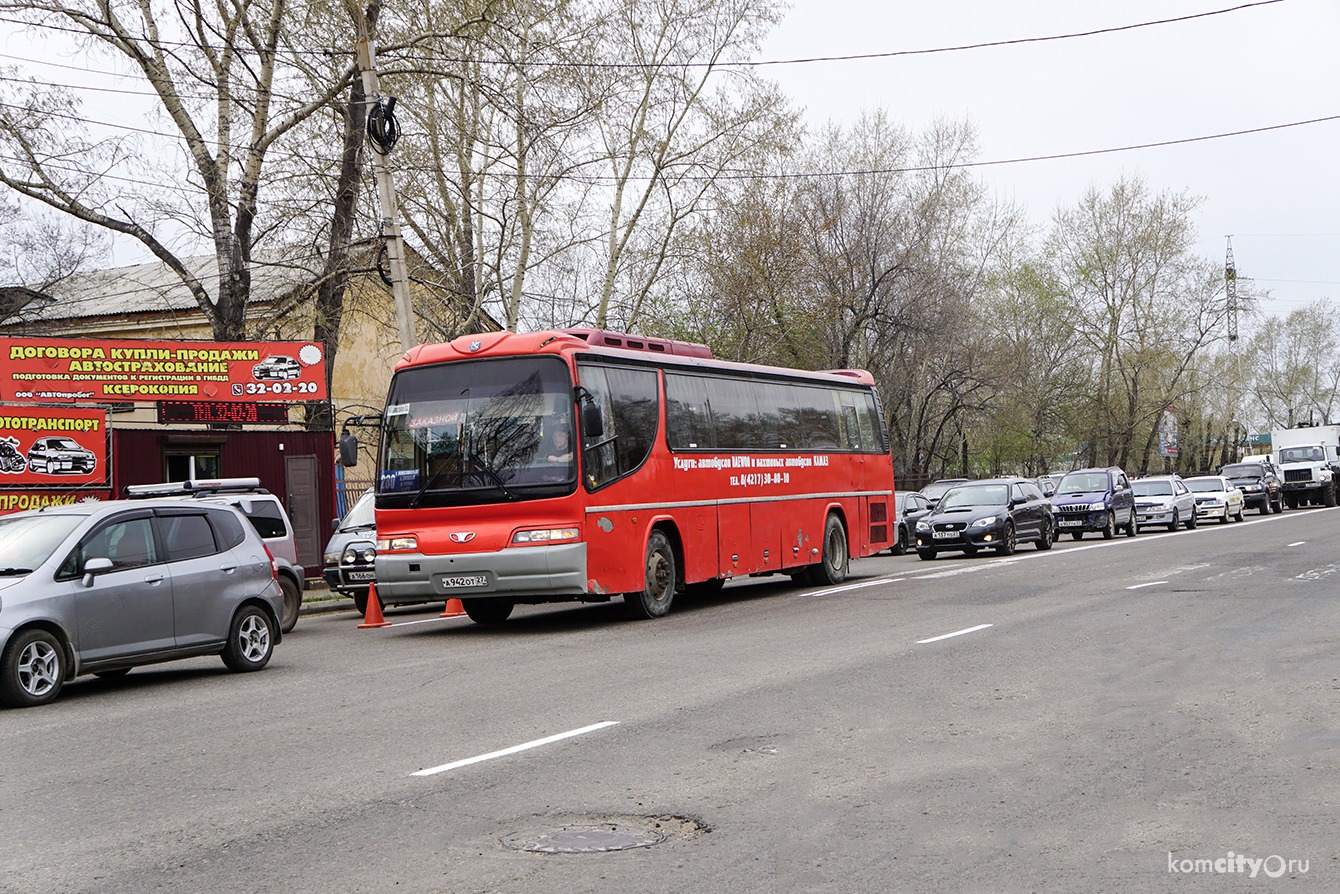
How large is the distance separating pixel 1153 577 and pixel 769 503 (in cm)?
578

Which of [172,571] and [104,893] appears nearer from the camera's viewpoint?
[104,893]

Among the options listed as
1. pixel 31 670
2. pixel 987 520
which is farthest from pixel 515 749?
pixel 987 520

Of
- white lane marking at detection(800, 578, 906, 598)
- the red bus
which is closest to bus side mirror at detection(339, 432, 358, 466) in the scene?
the red bus

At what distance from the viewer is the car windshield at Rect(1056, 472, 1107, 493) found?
120 feet

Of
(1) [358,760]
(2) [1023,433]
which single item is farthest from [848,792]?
(2) [1023,433]

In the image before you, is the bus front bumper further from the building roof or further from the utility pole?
the building roof

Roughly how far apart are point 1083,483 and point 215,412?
22812 millimetres

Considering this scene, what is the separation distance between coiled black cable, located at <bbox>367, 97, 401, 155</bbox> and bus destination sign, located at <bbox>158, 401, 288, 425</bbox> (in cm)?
540

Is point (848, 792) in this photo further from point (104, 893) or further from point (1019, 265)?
point (1019, 265)

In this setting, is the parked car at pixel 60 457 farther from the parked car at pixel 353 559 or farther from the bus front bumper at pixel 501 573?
the bus front bumper at pixel 501 573

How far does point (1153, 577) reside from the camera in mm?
20484

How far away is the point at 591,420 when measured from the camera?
51.0 feet

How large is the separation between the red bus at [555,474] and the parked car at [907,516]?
16538 millimetres

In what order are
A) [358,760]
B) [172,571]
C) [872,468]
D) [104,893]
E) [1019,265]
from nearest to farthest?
[104,893] < [358,760] < [172,571] < [872,468] < [1019,265]
